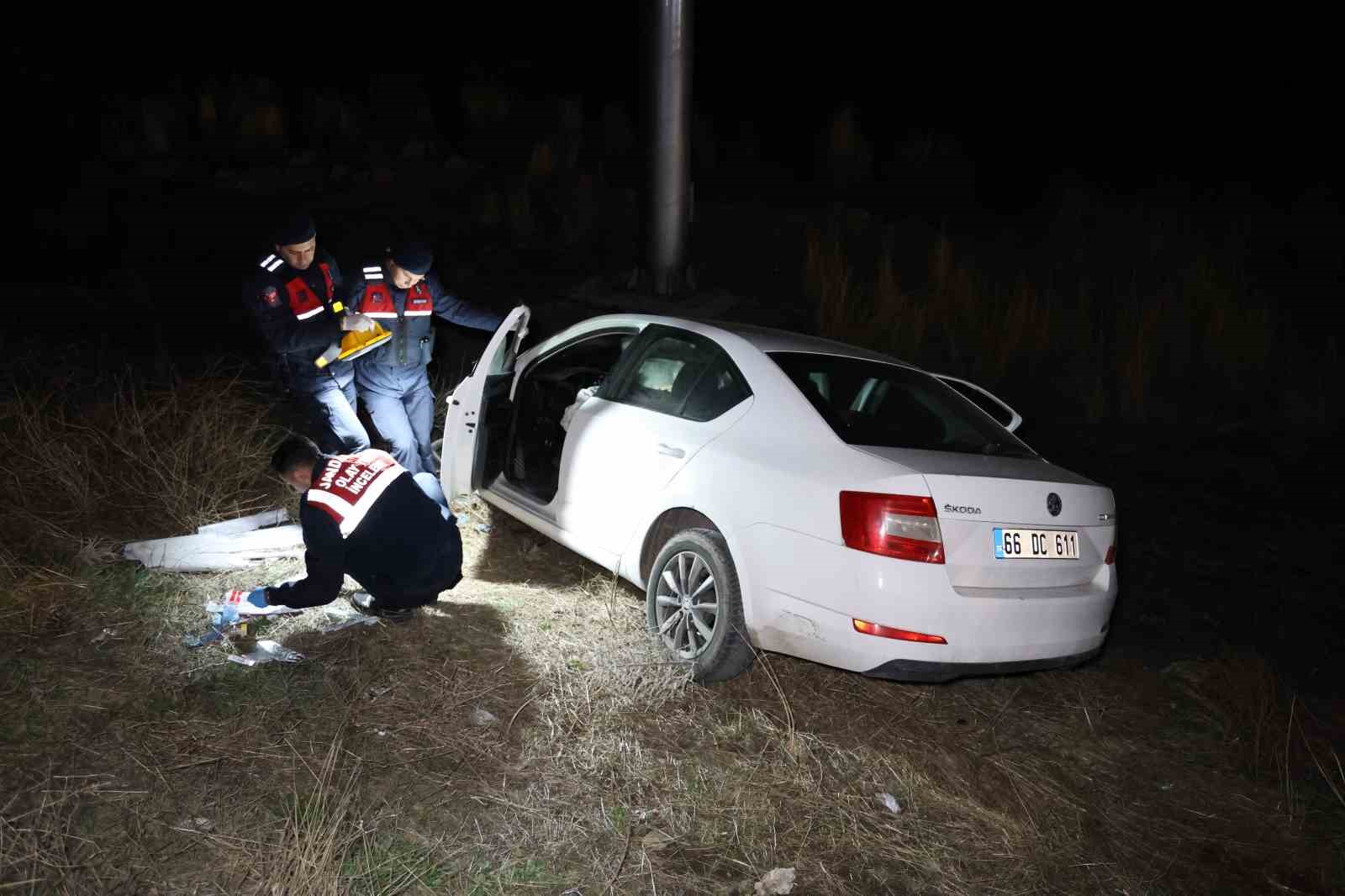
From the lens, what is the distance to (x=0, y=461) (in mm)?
5434

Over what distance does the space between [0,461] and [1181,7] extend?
18885mm

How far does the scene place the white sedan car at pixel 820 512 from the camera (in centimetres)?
A: 349

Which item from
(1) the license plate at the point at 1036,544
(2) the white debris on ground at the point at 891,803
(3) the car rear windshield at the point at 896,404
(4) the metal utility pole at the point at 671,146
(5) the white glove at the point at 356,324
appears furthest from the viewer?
(4) the metal utility pole at the point at 671,146

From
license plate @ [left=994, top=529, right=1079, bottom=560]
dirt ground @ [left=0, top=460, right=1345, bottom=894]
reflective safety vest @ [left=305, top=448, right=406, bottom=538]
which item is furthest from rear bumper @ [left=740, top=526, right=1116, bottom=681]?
reflective safety vest @ [left=305, top=448, right=406, bottom=538]

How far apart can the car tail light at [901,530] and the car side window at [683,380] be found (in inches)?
34.8

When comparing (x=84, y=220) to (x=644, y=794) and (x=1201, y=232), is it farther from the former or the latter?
(x=1201, y=232)

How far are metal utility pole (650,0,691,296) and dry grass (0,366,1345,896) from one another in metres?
5.25

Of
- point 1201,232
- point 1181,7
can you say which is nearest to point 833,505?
point 1201,232

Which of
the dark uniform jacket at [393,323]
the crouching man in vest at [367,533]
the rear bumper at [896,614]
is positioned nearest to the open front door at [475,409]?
the dark uniform jacket at [393,323]

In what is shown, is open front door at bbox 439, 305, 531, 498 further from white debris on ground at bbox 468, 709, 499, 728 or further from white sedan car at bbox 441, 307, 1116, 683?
white debris on ground at bbox 468, 709, 499, 728

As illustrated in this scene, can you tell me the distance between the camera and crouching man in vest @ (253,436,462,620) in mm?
3967

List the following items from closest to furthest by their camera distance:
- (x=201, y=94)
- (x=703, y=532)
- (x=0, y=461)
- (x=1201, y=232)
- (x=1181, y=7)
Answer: (x=703, y=532), (x=0, y=461), (x=1201, y=232), (x=201, y=94), (x=1181, y=7)

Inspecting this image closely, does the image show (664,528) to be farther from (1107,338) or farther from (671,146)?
(1107,338)

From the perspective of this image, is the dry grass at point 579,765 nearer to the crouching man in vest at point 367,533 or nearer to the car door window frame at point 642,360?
the crouching man in vest at point 367,533
